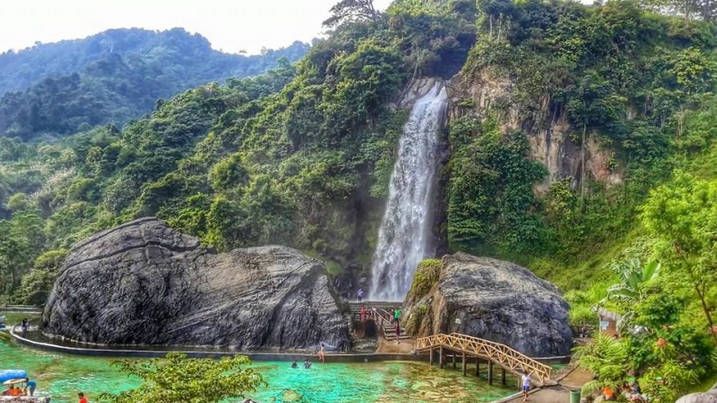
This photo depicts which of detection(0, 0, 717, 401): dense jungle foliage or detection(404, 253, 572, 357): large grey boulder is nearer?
detection(404, 253, 572, 357): large grey boulder

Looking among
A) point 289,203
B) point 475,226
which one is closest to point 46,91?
point 289,203

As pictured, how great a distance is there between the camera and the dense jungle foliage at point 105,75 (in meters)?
106

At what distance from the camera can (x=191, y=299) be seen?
31.8 meters

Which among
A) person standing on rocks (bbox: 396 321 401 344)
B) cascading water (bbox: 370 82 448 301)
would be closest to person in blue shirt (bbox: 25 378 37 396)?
person standing on rocks (bbox: 396 321 401 344)

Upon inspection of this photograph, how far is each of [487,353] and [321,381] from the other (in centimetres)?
717

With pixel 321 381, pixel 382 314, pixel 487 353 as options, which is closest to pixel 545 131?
pixel 382 314

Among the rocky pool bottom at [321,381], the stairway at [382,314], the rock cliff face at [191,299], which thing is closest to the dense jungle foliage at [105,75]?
the rock cliff face at [191,299]

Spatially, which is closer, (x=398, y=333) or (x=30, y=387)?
(x=30, y=387)

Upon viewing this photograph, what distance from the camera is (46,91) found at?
108750 mm

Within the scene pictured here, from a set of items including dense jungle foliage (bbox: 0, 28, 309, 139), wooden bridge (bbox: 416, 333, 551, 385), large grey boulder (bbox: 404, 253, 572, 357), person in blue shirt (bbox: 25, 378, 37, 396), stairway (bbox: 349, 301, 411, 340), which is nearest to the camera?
person in blue shirt (bbox: 25, 378, 37, 396)

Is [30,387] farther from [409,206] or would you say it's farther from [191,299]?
[409,206]

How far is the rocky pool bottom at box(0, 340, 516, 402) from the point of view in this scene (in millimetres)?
23078

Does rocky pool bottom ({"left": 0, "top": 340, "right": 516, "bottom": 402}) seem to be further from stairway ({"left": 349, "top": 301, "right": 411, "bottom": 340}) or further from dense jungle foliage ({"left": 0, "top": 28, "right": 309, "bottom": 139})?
dense jungle foliage ({"left": 0, "top": 28, "right": 309, "bottom": 139})

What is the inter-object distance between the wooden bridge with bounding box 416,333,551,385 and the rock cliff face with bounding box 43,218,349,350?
4.86m
